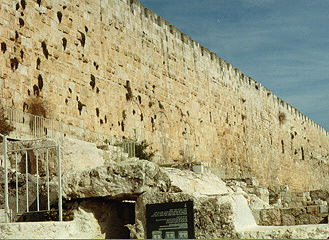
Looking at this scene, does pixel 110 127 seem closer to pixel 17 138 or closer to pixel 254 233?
pixel 17 138

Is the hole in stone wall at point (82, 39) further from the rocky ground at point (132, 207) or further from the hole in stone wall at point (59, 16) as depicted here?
the rocky ground at point (132, 207)

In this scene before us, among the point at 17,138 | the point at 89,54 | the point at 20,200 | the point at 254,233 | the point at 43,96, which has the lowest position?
the point at 254,233

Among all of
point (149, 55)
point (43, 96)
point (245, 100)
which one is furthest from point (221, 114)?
point (43, 96)

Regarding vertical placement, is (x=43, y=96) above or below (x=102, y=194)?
above

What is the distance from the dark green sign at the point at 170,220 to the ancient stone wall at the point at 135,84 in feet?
17.6

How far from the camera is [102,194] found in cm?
667

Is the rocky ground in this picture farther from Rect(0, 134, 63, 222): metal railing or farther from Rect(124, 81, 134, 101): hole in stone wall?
Rect(124, 81, 134, 101): hole in stone wall

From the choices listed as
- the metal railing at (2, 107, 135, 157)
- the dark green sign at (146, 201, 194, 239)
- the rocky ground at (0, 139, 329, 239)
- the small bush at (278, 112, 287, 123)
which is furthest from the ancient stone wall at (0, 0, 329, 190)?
the dark green sign at (146, 201, 194, 239)

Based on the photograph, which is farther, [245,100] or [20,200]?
[245,100]

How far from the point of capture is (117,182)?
6.67m

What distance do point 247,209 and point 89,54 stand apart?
7787mm

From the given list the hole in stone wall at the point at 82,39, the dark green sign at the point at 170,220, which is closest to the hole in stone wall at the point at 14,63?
the hole in stone wall at the point at 82,39

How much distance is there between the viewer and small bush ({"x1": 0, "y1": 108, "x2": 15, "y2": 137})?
968 centimetres

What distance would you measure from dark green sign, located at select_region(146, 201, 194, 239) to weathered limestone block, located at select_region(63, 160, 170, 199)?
0.28 metres
